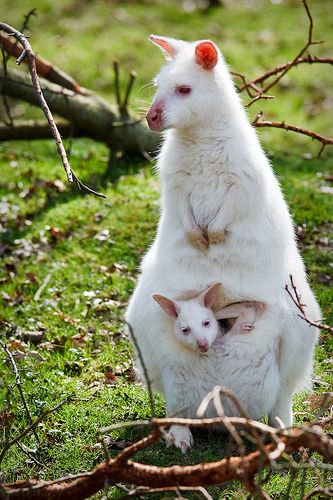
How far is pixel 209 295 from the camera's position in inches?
156

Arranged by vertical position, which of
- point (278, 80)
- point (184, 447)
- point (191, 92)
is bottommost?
Answer: point (184, 447)

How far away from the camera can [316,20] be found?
11742 millimetres

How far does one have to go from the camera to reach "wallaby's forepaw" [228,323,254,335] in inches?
156

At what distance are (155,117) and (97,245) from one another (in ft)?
8.79

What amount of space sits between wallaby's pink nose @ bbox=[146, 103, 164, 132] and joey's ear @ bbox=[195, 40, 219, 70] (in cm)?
32

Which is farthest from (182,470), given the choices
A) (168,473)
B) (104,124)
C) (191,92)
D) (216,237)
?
(104,124)

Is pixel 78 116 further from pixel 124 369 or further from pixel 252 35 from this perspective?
pixel 252 35

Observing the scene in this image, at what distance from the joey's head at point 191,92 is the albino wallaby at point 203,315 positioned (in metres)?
0.83

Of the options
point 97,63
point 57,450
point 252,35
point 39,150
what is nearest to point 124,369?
point 57,450

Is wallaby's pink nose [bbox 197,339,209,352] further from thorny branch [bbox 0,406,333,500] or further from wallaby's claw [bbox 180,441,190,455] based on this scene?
thorny branch [bbox 0,406,333,500]

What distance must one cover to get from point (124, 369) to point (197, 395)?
1188 mm

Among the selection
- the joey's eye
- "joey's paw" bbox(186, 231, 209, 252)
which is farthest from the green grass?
the joey's eye

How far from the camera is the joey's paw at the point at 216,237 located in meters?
3.98

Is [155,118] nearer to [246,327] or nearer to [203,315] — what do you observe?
[203,315]
